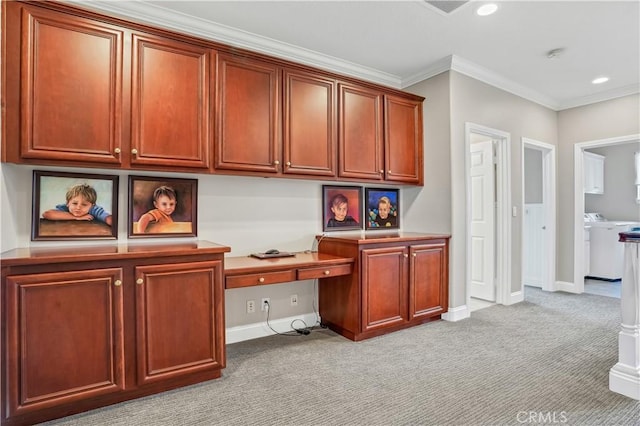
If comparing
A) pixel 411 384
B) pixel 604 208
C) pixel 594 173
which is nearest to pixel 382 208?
pixel 411 384

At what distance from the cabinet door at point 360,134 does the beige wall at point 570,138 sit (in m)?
3.09

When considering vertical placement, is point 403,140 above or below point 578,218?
above

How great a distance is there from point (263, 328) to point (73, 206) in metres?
1.78

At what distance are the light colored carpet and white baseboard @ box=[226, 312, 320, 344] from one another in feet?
0.25

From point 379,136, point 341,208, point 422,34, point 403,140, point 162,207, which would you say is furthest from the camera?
point 403,140

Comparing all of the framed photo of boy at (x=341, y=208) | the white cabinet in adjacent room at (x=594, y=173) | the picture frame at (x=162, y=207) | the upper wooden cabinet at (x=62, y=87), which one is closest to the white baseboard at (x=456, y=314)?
the framed photo of boy at (x=341, y=208)

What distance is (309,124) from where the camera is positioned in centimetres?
304

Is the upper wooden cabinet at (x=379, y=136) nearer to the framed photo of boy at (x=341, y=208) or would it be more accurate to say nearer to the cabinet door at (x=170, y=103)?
the framed photo of boy at (x=341, y=208)

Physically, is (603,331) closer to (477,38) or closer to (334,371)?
(334,371)

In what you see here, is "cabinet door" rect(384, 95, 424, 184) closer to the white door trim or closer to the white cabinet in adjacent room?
the white door trim

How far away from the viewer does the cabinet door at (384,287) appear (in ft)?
9.81

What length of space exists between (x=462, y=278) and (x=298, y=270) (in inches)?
75.6

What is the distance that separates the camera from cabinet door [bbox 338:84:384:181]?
10.6 ft

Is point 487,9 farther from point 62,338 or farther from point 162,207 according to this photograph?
point 62,338
